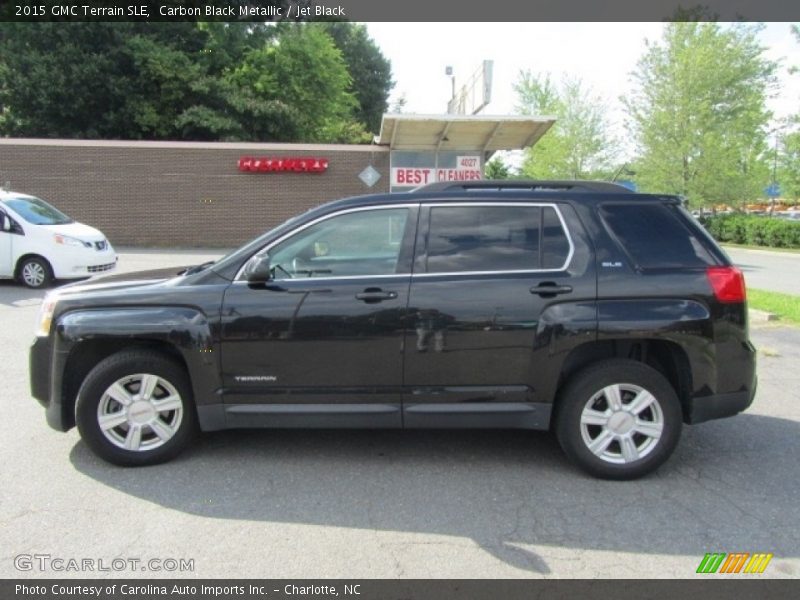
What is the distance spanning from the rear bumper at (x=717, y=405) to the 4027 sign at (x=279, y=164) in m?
17.0

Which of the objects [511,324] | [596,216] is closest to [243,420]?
[511,324]

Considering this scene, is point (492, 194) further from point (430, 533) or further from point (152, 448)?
point (152, 448)

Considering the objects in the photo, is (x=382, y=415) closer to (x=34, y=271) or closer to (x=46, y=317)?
(x=46, y=317)

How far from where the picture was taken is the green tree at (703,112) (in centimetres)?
2820

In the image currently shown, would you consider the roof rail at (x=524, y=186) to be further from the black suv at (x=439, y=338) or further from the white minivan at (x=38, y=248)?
the white minivan at (x=38, y=248)

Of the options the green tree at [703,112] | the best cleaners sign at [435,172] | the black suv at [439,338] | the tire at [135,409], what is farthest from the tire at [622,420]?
the green tree at [703,112]

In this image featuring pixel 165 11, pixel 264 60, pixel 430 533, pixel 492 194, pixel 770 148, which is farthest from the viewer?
pixel 770 148

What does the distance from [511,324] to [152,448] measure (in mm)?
2465

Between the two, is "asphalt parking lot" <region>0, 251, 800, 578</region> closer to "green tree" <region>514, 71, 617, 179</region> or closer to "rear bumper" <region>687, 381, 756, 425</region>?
"rear bumper" <region>687, 381, 756, 425</region>

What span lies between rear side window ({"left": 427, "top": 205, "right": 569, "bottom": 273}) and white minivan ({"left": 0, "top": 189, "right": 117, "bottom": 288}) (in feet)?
30.1

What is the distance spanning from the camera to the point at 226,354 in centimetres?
378

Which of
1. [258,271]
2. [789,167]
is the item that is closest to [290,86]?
[258,271]

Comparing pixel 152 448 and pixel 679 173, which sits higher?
pixel 679 173

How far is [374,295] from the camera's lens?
3.76 m
